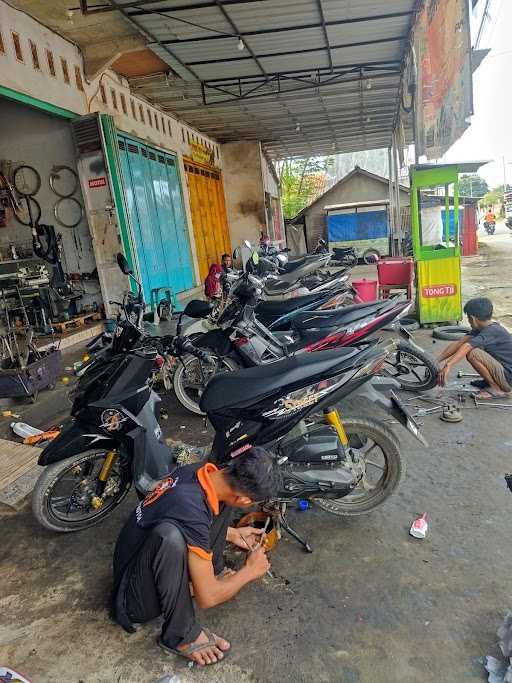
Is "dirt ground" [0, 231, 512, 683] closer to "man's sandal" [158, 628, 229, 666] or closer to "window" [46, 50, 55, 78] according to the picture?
"man's sandal" [158, 628, 229, 666]

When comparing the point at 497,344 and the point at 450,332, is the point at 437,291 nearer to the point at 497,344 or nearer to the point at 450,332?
the point at 450,332

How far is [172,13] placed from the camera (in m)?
6.10

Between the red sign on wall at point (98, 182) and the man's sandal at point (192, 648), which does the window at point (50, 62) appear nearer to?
the red sign on wall at point (98, 182)

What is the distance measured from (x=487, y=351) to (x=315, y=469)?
7.75 feet

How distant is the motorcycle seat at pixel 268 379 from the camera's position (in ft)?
7.51

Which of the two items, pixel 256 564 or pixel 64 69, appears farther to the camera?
pixel 64 69

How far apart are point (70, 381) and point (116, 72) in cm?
601

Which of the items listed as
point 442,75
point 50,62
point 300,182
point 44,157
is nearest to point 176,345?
point 442,75

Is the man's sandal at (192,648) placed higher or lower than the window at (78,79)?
lower

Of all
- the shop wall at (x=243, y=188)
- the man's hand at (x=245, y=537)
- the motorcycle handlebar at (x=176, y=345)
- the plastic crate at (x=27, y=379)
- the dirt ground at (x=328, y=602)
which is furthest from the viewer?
the shop wall at (x=243, y=188)

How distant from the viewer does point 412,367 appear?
457 centimetres

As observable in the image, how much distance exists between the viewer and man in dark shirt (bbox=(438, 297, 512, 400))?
153 inches

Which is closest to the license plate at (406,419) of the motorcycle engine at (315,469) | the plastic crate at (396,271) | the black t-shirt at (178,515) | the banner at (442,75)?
the motorcycle engine at (315,469)

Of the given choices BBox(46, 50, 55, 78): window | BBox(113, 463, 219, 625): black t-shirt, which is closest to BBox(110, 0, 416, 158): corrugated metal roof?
BBox(46, 50, 55, 78): window
